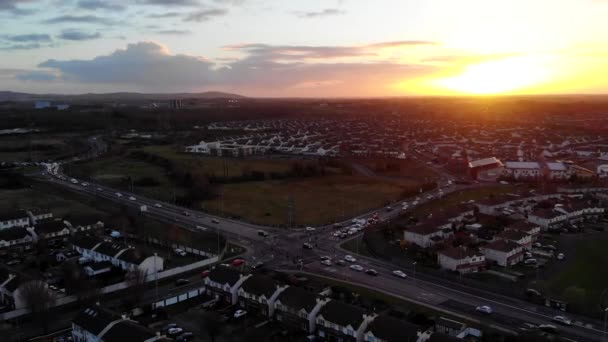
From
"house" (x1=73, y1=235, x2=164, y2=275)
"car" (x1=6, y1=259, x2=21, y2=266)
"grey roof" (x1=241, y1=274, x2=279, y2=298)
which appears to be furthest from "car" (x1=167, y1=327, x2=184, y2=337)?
"car" (x1=6, y1=259, x2=21, y2=266)

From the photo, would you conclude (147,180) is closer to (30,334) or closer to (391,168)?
(391,168)

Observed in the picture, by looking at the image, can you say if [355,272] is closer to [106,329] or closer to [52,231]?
[106,329]

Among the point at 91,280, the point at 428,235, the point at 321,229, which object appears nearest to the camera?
the point at 91,280

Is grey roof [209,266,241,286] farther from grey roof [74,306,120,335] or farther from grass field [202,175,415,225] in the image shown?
grass field [202,175,415,225]

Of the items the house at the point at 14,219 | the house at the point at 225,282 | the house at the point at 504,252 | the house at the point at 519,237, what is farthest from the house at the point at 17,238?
the house at the point at 519,237

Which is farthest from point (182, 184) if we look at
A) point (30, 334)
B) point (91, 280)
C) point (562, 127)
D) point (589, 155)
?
point (562, 127)

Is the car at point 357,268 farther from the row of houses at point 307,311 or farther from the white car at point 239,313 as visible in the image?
the white car at point 239,313
